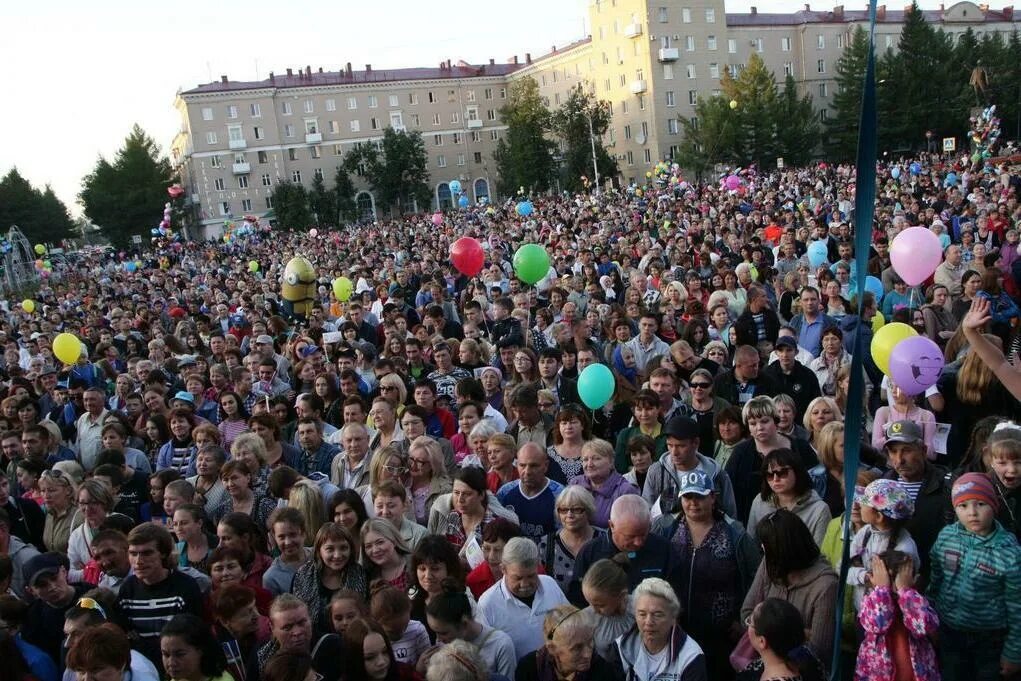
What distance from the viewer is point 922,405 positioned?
5496 mm

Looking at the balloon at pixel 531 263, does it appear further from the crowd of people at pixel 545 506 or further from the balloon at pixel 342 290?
the balloon at pixel 342 290

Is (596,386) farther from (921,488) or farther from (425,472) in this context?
(921,488)

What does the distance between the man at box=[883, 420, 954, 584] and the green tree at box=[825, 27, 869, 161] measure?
54291 millimetres

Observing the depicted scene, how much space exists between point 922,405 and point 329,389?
4536mm

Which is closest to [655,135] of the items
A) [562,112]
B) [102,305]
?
[562,112]

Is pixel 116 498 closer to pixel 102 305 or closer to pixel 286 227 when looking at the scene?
pixel 102 305

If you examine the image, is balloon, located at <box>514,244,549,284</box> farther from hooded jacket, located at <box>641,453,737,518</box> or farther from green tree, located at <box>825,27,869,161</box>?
green tree, located at <box>825,27,869,161</box>

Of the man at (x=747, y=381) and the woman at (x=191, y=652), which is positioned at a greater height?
the man at (x=747, y=381)

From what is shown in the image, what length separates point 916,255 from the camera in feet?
24.8

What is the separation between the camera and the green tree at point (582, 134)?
56250 millimetres

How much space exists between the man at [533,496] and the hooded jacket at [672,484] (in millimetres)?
489

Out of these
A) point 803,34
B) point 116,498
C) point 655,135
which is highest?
point 803,34

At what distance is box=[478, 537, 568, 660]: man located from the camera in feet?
11.2

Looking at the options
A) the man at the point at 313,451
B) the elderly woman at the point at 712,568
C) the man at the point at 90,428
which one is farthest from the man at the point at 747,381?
the man at the point at 90,428
